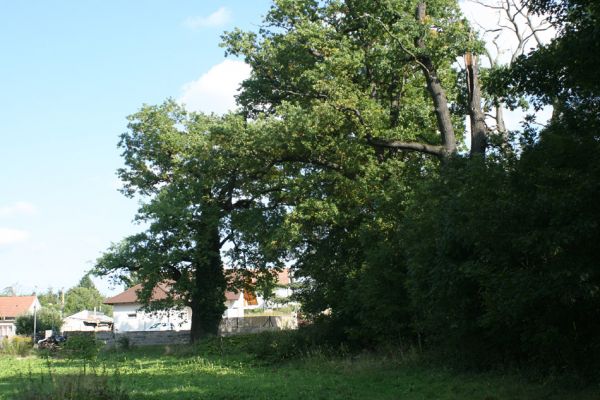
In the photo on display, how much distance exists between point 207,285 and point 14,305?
68.6 metres

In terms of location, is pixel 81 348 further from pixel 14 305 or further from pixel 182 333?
pixel 14 305

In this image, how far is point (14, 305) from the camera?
309ft

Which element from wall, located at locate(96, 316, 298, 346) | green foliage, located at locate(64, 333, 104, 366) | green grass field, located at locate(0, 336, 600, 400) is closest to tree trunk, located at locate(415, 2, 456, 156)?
green grass field, located at locate(0, 336, 600, 400)

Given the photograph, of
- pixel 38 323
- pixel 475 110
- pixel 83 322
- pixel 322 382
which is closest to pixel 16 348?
pixel 322 382

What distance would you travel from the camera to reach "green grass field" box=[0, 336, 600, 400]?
12906 millimetres

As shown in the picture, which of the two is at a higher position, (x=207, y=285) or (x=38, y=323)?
(x=207, y=285)

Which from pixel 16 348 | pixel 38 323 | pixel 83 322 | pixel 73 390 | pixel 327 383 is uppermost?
pixel 38 323

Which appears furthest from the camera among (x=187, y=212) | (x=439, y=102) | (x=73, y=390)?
(x=187, y=212)

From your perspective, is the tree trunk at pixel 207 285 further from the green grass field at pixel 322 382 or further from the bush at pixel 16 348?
the green grass field at pixel 322 382

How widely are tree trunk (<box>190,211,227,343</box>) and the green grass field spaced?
39.2ft

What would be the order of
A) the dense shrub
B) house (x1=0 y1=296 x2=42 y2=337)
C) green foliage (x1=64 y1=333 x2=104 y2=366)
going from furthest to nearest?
house (x1=0 y1=296 x2=42 y2=337)
green foliage (x1=64 y1=333 x2=104 y2=366)
the dense shrub

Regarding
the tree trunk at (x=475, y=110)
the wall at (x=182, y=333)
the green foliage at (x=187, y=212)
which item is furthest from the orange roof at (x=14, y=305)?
the tree trunk at (x=475, y=110)

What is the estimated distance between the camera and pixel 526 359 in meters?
14.6

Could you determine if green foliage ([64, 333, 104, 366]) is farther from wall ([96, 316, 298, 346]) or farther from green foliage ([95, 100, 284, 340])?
→ wall ([96, 316, 298, 346])
